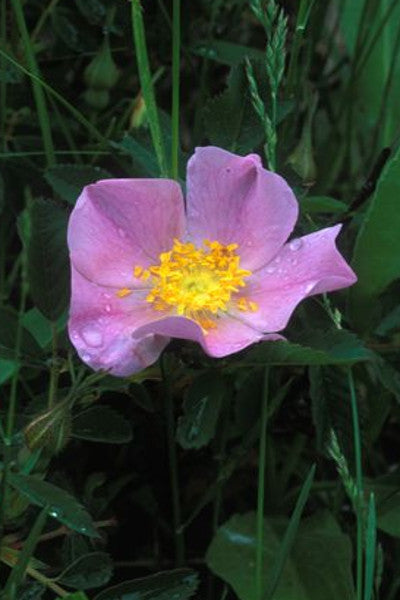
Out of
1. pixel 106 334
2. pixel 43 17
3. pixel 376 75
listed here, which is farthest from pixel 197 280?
pixel 376 75

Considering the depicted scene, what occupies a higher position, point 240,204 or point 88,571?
point 240,204

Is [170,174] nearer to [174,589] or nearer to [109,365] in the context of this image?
[109,365]

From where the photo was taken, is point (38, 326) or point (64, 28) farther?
point (64, 28)

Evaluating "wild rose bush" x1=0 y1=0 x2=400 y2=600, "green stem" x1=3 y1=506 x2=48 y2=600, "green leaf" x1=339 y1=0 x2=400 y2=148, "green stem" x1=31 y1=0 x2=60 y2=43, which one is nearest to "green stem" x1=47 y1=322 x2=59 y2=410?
"wild rose bush" x1=0 y1=0 x2=400 y2=600

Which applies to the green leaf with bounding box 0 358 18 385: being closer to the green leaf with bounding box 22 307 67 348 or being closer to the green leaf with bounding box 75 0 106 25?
the green leaf with bounding box 22 307 67 348

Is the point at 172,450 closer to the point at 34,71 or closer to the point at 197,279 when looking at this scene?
the point at 197,279

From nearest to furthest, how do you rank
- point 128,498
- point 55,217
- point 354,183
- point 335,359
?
point 335,359
point 55,217
point 128,498
point 354,183

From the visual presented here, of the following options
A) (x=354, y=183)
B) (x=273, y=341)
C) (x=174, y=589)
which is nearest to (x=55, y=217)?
(x=273, y=341)
